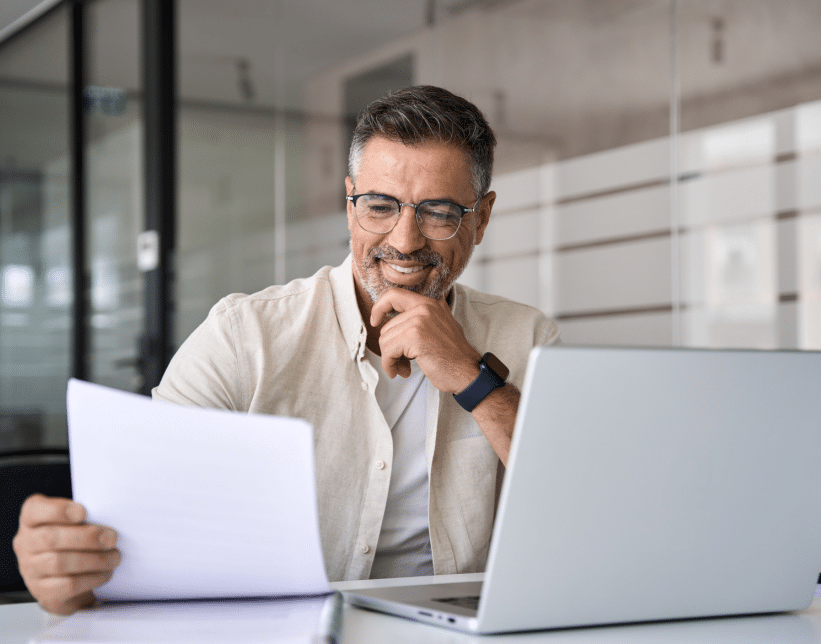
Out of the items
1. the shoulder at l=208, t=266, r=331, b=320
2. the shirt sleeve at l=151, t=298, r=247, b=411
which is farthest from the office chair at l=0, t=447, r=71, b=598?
the shoulder at l=208, t=266, r=331, b=320

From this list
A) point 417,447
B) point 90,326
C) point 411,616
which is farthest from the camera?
point 90,326

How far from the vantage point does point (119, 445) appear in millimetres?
853

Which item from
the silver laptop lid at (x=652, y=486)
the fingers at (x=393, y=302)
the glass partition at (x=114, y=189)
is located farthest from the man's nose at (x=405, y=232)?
the glass partition at (x=114, y=189)

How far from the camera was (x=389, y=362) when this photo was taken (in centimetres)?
142

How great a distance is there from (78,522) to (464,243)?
3.10 feet

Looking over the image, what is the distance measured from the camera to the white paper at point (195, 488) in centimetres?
82

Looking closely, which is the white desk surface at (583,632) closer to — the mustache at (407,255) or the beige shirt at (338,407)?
the beige shirt at (338,407)

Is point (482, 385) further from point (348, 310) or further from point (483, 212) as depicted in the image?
point (483, 212)

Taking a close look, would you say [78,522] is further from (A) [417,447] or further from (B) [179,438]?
(A) [417,447]

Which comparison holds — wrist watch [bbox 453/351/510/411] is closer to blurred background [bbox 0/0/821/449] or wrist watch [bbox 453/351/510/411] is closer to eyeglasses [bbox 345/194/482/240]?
eyeglasses [bbox 345/194/482/240]

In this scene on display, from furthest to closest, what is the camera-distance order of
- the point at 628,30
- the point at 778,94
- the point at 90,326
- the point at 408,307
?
the point at 90,326, the point at 628,30, the point at 778,94, the point at 408,307

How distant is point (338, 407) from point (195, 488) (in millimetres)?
707

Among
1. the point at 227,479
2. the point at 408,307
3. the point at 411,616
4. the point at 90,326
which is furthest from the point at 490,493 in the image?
the point at 90,326

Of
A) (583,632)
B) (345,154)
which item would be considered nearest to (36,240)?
(345,154)
